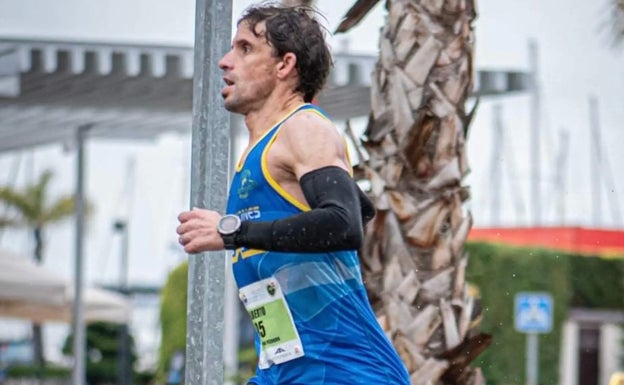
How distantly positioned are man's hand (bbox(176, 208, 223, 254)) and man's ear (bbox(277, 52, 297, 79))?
0.48m

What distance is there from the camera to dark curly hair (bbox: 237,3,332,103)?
392 centimetres

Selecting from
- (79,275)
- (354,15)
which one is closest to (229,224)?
(354,15)

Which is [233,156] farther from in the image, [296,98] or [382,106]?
[296,98]

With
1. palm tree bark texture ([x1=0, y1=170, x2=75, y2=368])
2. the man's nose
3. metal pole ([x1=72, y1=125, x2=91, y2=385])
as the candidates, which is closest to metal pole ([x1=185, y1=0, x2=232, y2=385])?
the man's nose

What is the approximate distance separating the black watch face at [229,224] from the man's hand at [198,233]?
0.05 feet

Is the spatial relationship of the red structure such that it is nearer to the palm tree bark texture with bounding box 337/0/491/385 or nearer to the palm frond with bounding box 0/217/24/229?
the palm frond with bounding box 0/217/24/229

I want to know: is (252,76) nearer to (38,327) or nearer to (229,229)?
(229,229)

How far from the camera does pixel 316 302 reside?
3744 mm

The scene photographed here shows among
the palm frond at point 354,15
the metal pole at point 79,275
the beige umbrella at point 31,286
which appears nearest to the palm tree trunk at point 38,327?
the metal pole at point 79,275

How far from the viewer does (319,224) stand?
354 centimetres

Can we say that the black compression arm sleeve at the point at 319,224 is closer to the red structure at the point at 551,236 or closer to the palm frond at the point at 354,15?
the palm frond at the point at 354,15

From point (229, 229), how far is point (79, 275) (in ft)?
56.4

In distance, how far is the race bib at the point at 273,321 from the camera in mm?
3766

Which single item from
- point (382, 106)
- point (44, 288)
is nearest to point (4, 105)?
point (44, 288)
